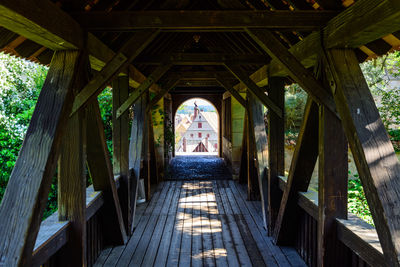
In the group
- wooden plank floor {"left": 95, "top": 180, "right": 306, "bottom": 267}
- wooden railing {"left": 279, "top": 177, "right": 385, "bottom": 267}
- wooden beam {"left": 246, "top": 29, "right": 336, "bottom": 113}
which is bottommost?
wooden plank floor {"left": 95, "top": 180, "right": 306, "bottom": 267}

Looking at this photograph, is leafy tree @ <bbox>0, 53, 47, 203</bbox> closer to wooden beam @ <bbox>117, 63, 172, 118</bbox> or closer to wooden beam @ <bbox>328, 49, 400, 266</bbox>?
wooden beam @ <bbox>117, 63, 172, 118</bbox>

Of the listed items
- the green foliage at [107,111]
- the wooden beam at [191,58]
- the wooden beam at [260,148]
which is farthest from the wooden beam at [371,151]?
the green foliage at [107,111]

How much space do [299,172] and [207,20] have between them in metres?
1.82

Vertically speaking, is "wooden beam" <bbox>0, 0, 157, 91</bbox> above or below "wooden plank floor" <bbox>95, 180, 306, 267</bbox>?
above

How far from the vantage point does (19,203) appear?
5.16 feet

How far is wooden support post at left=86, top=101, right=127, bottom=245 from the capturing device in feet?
9.39

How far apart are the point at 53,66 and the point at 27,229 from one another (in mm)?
1124

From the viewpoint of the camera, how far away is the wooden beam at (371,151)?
5.31 feet

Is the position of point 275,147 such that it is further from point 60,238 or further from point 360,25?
point 60,238

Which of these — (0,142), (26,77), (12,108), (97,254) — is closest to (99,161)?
(97,254)

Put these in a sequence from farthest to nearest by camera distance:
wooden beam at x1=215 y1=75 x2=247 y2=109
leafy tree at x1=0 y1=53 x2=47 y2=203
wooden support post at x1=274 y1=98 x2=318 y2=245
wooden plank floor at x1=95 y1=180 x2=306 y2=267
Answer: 1. leafy tree at x1=0 y1=53 x2=47 y2=203
2. wooden beam at x1=215 y1=75 x2=247 y2=109
3. wooden plank floor at x1=95 y1=180 x2=306 y2=267
4. wooden support post at x1=274 y1=98 x2=318 y2=245

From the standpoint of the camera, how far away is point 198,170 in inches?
371

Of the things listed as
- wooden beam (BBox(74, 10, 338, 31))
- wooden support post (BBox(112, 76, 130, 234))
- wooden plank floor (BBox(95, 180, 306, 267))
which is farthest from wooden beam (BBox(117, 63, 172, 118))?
wooden plank floor (BBox(95, 180, 306, 267))

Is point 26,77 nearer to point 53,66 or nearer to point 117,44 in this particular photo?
point 117,44
